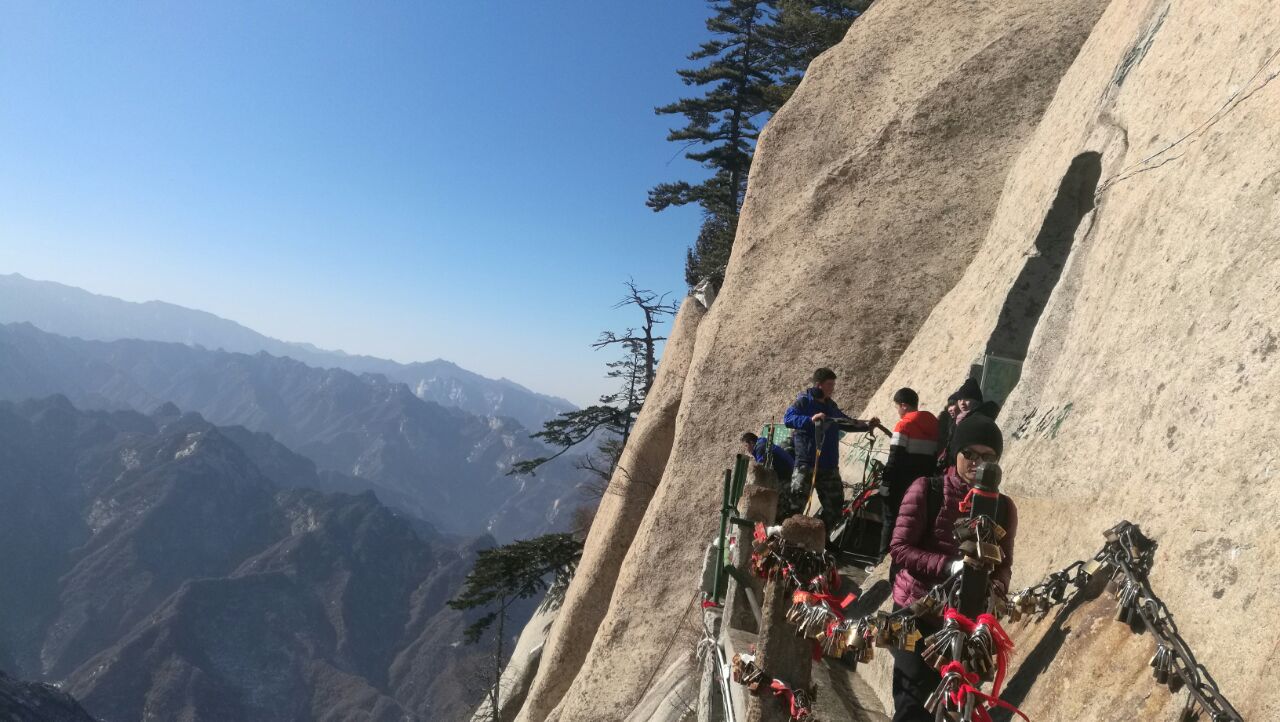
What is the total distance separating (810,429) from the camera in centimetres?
814

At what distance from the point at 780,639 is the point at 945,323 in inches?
304

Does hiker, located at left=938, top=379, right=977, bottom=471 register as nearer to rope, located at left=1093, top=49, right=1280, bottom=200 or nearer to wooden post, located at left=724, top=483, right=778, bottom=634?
wooden post, located at left=724, top=483, right=778, bottom=634

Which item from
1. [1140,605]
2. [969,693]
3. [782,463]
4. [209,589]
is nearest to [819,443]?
[782,463]

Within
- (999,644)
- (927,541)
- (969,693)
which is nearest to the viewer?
(969,693)

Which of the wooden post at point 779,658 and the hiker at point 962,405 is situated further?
the hiker at point 962,405

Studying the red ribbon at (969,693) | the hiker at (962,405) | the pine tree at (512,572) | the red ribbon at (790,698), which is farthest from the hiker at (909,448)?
the pine tree at (512,572)

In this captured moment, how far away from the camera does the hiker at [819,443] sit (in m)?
8.04

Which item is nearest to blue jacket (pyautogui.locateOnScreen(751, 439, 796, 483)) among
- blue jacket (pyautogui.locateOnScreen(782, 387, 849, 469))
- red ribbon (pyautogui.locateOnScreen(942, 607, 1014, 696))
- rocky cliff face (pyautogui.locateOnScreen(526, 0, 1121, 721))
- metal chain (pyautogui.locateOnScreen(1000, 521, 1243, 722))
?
blue jacket (pyautogui.locateOnScreen(782, 387, 849, 469))

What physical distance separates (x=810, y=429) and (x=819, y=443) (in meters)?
0.18

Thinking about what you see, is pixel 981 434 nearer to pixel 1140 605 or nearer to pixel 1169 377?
pixel 1140 605

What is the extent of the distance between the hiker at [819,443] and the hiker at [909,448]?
37.9 inches

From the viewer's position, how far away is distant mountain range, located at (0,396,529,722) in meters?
118

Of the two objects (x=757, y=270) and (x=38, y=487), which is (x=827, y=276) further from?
(x=38, y=487)

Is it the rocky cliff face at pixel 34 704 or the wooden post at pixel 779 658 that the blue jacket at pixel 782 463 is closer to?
the wooden post at pixel 779 658
